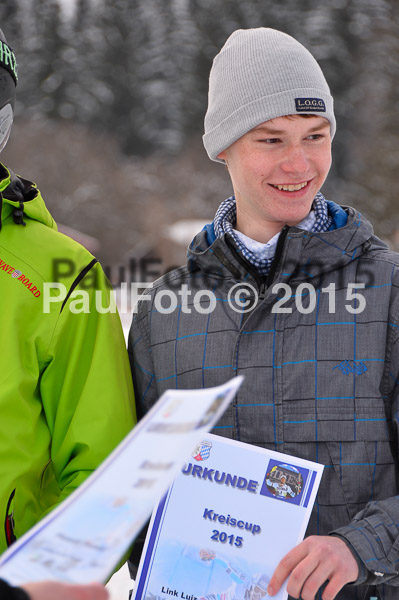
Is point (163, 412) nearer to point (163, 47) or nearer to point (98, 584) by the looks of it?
point (98, 584)

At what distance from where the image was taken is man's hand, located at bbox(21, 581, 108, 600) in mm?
619

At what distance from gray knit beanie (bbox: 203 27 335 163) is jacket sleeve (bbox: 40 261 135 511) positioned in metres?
0.42

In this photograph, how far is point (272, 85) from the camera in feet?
4.38

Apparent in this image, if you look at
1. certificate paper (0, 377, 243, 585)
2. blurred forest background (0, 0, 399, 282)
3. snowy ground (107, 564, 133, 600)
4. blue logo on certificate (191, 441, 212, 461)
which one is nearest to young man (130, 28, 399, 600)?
blue logo on certificate (191, 441, 212, 461)

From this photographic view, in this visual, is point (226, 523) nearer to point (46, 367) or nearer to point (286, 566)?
point (286, 566)

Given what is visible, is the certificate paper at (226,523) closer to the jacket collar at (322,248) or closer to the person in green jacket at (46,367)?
the person in green jacket at (46,367)

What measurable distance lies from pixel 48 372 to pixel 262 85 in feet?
2.20

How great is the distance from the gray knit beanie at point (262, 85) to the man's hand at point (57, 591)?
94cm

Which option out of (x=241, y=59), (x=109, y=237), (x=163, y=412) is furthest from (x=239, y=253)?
(x=109, y=237)

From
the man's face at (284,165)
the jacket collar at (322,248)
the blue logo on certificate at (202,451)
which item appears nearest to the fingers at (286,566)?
the blue logo on certificate at (202,451)

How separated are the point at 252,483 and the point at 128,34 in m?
14.9

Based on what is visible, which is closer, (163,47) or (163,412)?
(163,412)

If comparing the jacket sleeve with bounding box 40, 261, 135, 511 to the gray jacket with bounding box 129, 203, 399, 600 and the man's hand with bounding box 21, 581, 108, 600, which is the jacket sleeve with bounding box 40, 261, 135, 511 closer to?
the gray jacket with bounding box 129, 203, 399, 600

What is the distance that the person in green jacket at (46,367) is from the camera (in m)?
1.21
